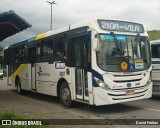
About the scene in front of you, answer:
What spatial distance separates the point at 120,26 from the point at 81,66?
194 centimetres

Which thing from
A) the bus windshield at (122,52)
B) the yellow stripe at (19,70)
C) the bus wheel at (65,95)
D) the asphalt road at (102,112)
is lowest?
the asphalt road at (102,112)

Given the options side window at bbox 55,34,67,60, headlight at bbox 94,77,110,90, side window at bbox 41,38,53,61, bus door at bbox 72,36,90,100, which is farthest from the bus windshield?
side window at bbox 41,38,53,61

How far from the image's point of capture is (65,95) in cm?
1223

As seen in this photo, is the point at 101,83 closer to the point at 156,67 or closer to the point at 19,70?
the point at 156,67

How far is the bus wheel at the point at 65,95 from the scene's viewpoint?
39.3 ft

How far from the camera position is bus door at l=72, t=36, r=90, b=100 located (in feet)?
35.6

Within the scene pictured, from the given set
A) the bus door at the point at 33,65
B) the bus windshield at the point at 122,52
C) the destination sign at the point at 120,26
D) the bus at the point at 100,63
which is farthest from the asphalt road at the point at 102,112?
the bus door at the point at 33,65

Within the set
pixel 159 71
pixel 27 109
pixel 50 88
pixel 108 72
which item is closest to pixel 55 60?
pixel 50 88

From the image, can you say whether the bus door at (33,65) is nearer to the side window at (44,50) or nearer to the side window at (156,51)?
the side window at (44,50)

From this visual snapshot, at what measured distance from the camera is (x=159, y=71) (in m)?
12.9

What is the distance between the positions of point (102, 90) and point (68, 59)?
2118 millimetres

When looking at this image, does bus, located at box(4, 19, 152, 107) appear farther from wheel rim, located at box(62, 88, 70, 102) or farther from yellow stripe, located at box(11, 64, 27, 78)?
yellow stripe, located at box(11, 64, 27, 78)

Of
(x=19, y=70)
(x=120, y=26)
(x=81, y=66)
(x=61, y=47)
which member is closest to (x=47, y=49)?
(x=61, y=47)

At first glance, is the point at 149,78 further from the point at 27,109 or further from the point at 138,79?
the point at 27,109
